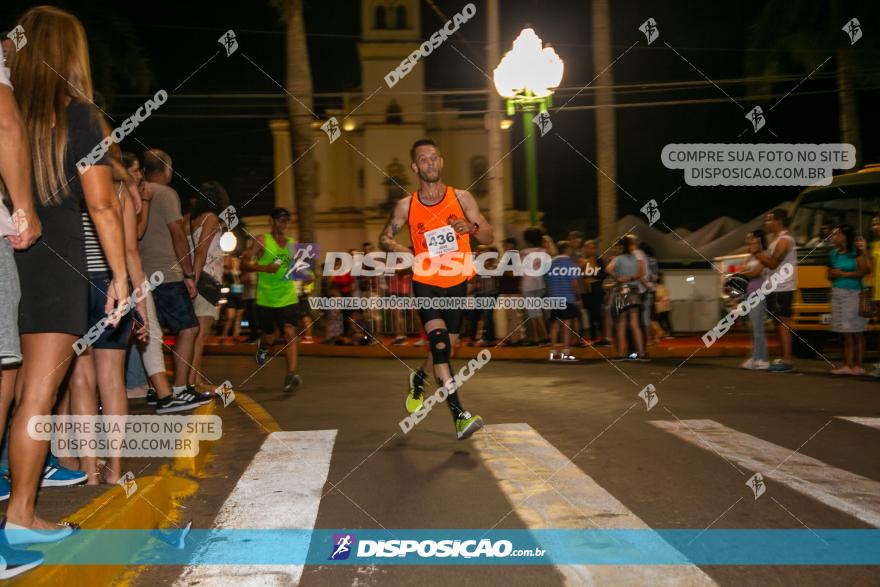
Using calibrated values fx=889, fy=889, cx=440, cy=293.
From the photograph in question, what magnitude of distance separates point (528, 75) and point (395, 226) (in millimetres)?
8680

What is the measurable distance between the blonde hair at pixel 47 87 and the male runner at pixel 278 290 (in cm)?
598

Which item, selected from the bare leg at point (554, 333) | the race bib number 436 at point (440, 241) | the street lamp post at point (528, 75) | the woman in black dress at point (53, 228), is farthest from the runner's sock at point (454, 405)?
the street lamp post at point (528, 75)

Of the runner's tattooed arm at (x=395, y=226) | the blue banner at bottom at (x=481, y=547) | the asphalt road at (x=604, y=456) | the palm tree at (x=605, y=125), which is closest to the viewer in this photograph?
the blue banner at bottom at (x=481, y=547)

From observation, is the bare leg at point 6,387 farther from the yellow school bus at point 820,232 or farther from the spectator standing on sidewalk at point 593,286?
the spectator standing on sidewalk at point 593,286

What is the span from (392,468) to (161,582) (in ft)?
7.45

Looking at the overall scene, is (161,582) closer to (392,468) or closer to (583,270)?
(392,468)

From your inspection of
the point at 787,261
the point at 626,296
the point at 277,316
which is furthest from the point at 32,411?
the point at 626,296

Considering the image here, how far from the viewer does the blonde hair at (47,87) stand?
374 centimetres

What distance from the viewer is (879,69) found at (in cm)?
2170

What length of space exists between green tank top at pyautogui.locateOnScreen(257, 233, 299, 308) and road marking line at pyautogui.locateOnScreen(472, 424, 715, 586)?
389 cm

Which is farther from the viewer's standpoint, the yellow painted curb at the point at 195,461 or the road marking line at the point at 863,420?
the road marking line at the point at 863,420

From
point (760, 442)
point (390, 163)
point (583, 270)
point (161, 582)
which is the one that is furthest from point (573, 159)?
point (161, 582)

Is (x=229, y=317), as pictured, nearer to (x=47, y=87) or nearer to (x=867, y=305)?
(x=867, y=305)

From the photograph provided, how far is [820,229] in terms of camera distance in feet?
47.8
